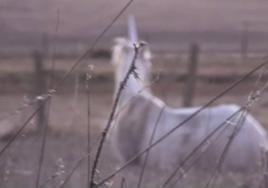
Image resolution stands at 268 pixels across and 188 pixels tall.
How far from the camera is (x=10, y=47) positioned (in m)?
17.3

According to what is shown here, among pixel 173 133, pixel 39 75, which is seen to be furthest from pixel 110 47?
pixel 173 133

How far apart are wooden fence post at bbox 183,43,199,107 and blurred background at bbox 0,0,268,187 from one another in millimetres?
14

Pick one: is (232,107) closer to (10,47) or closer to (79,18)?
(10,47)

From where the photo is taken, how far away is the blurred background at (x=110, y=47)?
13000 millimetres

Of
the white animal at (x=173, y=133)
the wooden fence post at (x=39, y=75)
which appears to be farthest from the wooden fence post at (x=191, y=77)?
the white animal at (x=173, y=133)

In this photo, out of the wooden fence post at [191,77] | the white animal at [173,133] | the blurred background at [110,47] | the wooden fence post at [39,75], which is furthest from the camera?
the wooden fence post at [191,77]

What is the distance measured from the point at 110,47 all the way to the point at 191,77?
3.16 metres

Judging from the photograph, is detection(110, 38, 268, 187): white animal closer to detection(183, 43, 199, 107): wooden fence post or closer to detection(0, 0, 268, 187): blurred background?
detection(0, 0, 268, 187): blurred background

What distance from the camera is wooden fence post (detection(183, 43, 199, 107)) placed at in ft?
45.1

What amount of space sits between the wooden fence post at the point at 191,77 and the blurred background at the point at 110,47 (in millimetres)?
14

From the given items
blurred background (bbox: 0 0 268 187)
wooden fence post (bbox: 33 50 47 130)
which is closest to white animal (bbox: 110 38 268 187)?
blurred background (bbox: 0 0 268 187)

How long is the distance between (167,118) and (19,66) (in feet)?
24.5

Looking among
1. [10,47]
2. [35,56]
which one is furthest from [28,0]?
[35,56]

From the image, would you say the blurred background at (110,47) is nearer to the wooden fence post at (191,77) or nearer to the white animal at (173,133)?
the wooden fence post at (191,77)
